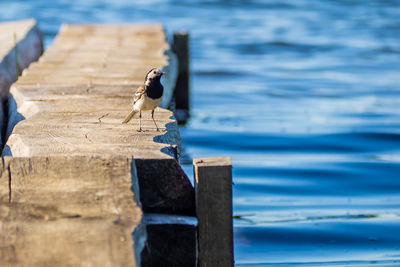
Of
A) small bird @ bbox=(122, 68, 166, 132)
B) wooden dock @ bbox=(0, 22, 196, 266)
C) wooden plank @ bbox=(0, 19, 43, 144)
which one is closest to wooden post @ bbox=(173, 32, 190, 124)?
wooden plank @ bbox=(0, 19, 43, 144)

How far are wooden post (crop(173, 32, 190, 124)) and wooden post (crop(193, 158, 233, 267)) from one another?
676 centimetres

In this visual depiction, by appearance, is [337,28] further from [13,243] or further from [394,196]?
[13,243]

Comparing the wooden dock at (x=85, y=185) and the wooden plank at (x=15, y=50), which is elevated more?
the wooden plank at (x=15, y=50)

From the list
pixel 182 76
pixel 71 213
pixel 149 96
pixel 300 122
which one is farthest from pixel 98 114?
pixel 300 122

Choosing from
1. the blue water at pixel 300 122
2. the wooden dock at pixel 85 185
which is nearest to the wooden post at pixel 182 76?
the blue water at pixel 300 122

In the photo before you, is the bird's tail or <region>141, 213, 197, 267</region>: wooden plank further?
the bird's tail

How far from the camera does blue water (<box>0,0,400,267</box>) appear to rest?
6.15m

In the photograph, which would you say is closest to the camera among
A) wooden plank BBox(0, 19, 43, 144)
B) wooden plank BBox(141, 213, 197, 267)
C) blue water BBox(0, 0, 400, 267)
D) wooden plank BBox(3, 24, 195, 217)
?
wooden plank BBox(141, 213, 197, 267)

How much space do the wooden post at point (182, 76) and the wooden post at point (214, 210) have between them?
22.2 feet

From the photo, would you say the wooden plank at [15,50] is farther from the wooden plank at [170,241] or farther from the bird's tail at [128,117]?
the wooden plank at [170,241]

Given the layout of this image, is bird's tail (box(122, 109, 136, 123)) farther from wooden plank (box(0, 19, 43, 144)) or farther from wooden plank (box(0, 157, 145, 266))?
wooden plank (box(0, 19, 43, 144))

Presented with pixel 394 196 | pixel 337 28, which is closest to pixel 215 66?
pixel 337 28

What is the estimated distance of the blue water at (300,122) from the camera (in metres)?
6.15

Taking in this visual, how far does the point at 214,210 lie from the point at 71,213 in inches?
30.2
